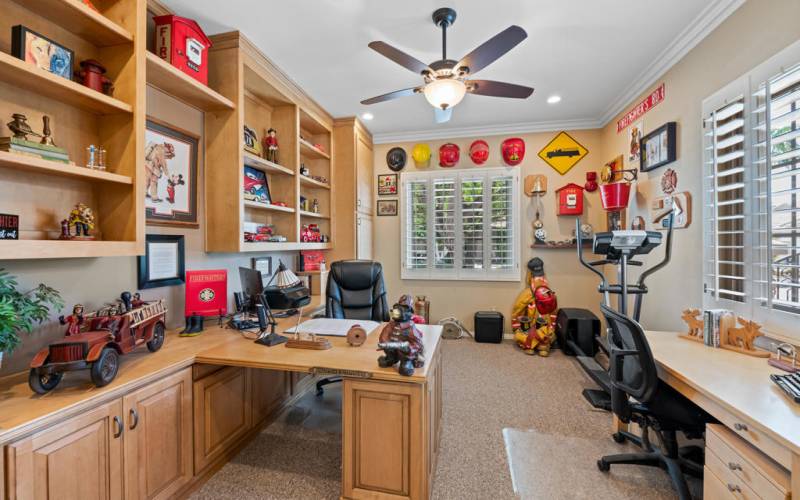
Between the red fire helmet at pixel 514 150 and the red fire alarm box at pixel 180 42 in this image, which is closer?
the red fire alarm box at pixel 180 42

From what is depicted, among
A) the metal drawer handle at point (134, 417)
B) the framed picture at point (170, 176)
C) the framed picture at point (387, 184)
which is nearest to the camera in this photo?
the metal drawer handle at point (134, 417)

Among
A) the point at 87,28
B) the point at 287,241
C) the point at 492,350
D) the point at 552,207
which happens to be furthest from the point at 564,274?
the point at 87,28

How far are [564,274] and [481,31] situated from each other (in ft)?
10.2

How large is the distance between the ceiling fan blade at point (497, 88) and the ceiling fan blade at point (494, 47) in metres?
0.18

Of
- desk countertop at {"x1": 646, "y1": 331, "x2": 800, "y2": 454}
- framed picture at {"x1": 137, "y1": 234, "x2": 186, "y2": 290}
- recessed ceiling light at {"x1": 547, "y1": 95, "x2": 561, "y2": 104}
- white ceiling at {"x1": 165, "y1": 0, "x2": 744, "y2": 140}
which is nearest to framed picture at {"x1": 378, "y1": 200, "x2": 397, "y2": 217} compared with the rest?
white ceiling at {"x1": 165, "y1": 0, "x2": 744, "y2": 140}

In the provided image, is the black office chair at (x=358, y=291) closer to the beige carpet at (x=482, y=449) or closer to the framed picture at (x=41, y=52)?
the beige carpet at (x=482, y=449)

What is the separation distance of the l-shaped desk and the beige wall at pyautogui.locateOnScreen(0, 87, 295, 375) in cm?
25

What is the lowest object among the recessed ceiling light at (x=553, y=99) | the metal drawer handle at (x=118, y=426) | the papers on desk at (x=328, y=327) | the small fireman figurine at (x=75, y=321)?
the metal drawer handle at (x=118, y=426)

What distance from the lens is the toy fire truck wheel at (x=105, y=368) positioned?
1.25 metres

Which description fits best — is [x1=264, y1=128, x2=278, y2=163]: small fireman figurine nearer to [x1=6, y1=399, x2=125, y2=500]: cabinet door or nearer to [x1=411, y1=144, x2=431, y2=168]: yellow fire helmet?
[x1=411, y1=144, x2=431, y2=168]: yellow fire helmet

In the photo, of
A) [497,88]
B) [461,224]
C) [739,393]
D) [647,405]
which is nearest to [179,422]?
[647,405]

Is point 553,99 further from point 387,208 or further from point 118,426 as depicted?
point 118,426

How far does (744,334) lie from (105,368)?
3.11 meters

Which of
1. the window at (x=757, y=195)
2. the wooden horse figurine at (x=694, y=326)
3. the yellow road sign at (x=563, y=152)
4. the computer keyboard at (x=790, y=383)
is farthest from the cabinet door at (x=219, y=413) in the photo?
the yellow road sign at (x=563, y=152)
